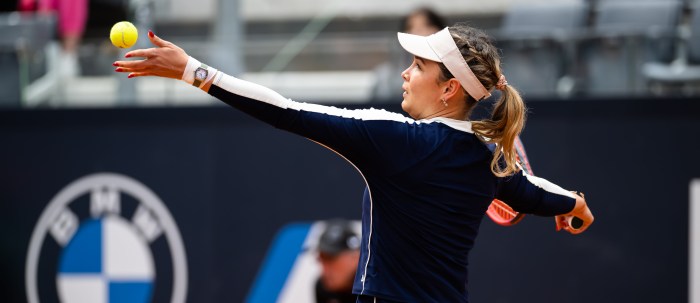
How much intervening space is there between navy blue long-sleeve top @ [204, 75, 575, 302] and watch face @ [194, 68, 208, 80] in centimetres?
4

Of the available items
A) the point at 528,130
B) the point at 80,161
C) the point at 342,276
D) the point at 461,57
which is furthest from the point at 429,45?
the point at 80,161

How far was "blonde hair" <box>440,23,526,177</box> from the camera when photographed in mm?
2959

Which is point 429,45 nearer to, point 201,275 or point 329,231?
point 329,231

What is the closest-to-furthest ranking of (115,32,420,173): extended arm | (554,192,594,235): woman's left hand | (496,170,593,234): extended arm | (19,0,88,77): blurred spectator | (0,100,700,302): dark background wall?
(115,32,420,173): extended arm → (496,170,593,234): extended arm → (554,192,594,235): woman's left hand → (0,100,700,302): dark background wall → (19,0,88,77): blurred spectator

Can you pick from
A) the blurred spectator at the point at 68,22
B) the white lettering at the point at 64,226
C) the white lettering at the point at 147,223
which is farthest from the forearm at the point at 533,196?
the blurred spectator at the point at 68,22

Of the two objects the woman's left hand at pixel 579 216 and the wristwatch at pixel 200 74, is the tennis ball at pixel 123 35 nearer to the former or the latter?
the wristwatch at pixel 200 74

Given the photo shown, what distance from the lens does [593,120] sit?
575 cm

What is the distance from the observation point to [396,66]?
6102mm

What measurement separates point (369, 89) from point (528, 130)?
1.02 metres

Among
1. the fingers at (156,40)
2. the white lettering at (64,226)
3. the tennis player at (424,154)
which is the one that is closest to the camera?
the fingers at (156,40)

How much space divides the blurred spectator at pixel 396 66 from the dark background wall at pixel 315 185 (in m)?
0.52

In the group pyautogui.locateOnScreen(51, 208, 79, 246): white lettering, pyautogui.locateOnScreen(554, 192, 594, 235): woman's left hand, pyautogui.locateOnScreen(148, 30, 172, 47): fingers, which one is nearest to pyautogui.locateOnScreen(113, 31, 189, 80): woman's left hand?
pyautogui.locateOnScreen(148, 30, 172, 47): fingers

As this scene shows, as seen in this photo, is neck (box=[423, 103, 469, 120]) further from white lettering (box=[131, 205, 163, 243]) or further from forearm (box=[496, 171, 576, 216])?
white lettering (box=[131, 205, 163, 243])

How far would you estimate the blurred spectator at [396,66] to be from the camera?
585 centimetres
